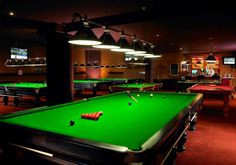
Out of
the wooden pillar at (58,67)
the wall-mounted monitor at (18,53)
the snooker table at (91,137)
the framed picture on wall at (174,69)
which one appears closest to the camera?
the snooker table at (91,137)

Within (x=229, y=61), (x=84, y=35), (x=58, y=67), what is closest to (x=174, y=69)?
(x=229, y=61)

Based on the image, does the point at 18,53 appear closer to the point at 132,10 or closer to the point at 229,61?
the point at 132,10

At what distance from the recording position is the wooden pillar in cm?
602

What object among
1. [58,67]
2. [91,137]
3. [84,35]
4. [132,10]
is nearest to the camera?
[91,137]

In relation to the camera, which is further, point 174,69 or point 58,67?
point 174,69

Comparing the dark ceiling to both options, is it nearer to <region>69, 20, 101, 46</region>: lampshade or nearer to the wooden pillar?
the wooden pillar

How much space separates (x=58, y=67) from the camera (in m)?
6.07

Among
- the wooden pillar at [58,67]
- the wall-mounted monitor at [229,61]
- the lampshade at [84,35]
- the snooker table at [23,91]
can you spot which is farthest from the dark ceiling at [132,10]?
the wall-mounted monitor at [229,61]

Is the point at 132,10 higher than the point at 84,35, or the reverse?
the point at 132,10

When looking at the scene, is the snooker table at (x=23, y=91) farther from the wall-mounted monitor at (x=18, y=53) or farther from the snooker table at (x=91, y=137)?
the snooker table at (x=91, y=137)

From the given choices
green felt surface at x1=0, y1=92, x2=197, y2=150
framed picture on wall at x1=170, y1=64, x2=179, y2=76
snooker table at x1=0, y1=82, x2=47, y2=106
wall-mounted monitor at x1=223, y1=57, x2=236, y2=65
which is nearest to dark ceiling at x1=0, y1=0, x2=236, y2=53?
green felt surface at x1=0, y1=92, x2=197, y2=150

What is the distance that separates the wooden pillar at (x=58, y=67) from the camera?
6.02 m

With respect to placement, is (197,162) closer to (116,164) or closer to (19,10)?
(116,164)

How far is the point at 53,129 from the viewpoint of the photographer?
1.85m
